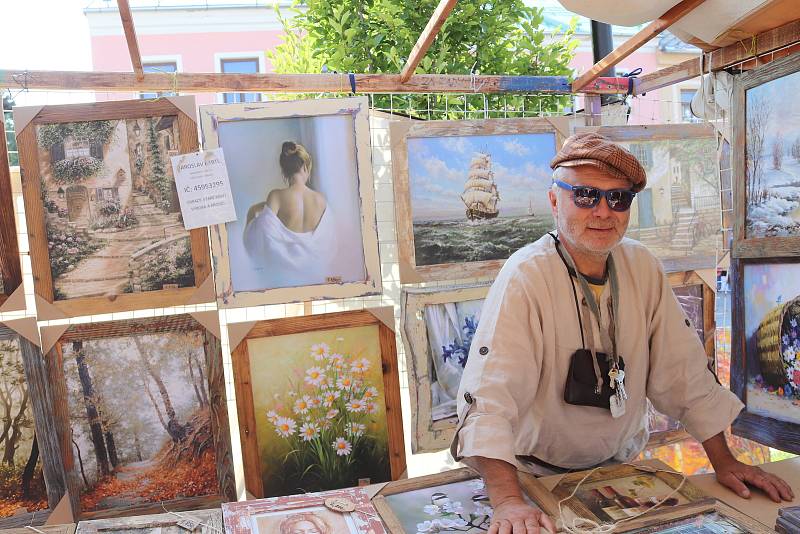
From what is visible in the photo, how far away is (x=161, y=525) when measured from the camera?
1591 mm

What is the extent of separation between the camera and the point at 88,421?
2199mm

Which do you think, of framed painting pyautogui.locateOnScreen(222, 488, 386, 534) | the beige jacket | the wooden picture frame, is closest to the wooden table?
the beige jacket

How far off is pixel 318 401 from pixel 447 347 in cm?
51

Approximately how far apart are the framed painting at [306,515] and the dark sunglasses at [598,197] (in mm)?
974

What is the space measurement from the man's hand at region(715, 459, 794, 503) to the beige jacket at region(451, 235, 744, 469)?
11 cm

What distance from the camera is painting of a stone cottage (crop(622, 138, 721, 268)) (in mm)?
2789

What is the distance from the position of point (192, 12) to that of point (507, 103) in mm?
10264

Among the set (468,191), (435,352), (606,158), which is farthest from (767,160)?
(435,352)

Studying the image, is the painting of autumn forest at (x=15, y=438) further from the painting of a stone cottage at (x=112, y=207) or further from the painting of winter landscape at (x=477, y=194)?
the painting of winter landscape at (x=477, y=194)

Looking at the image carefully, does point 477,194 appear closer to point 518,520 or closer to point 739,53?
point 739,53

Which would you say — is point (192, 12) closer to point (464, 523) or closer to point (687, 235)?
point (687, 235)

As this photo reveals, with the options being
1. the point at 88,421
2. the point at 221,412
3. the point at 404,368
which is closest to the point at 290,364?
the point at 221,412

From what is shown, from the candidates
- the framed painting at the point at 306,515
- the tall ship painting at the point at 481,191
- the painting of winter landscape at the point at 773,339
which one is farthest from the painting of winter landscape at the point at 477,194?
the framed painting at the point at 306,515

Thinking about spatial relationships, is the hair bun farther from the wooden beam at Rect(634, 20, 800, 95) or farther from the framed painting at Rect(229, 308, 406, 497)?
the wooden beam at Rect(634, 20, 800, 95)
